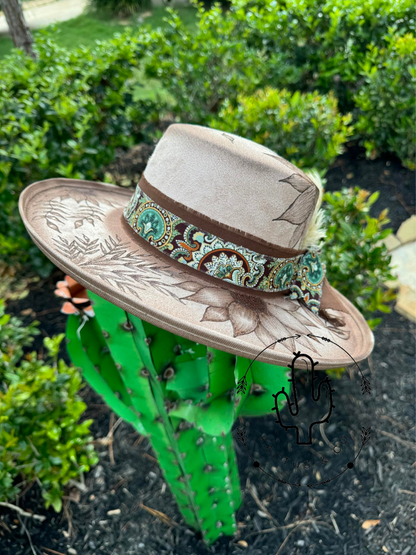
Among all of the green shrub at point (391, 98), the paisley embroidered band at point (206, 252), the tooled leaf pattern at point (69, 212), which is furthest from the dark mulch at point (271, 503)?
the green shrub at point (391, 98)

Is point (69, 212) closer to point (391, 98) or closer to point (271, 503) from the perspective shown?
point (271, 503)

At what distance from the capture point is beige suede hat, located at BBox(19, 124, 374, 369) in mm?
1005

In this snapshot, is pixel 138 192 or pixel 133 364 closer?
pixel 138 192

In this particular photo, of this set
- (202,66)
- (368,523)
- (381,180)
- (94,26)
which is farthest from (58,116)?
(94,26)

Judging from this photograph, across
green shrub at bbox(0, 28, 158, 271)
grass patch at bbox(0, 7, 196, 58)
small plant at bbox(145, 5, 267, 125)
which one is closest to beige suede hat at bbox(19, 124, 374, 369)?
green shrub at bbox(0, 28, 158, 271)

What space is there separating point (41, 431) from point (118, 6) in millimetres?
10492

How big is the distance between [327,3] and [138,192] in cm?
338

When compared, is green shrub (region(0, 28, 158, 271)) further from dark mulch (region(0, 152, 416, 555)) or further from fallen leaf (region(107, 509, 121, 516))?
fallen leaf (region(107, 509, 121, 516))

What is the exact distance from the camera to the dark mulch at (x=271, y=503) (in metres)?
1.85

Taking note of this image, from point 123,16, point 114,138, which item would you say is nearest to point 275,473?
point 114,138

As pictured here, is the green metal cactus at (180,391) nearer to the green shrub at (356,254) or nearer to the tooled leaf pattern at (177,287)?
the tooled leaf pattern at (177,287)

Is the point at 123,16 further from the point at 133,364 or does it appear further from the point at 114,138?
the point at 133,364

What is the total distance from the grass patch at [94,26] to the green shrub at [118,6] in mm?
187

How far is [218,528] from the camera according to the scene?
182cm
